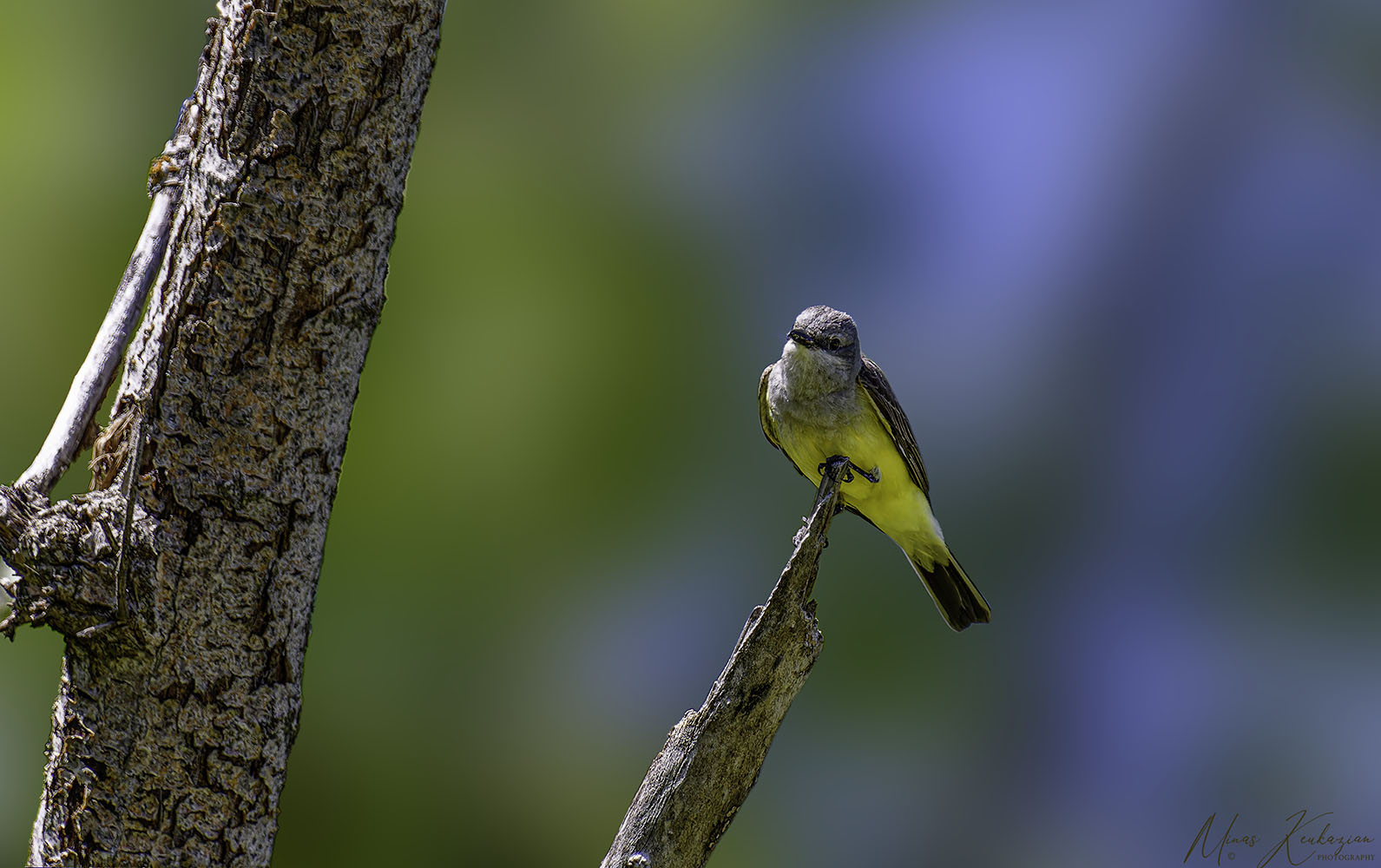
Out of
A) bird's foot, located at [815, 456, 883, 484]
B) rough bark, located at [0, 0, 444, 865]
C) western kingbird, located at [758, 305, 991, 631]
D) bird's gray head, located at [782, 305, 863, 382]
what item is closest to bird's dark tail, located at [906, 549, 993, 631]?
western kingbird, located at [758, 305, 991, 631]

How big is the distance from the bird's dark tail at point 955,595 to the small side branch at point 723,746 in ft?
5.73

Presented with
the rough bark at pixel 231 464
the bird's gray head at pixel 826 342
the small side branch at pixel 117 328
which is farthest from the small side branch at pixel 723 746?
the bird's gray head at pixel 826 342

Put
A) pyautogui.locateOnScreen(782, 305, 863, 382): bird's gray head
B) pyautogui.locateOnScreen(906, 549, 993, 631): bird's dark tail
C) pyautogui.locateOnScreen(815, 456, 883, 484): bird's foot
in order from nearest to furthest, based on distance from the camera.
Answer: pyautogui.locateOnScreen(782, 305, 863, 382): bird's gray head < pyautogui.locateOnScreen(815, 456, 883, 484): bird's foot < pyautogui.locateOnScreen(906, 549, 993, 631): bird's dark tail

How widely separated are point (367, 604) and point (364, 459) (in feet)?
1.90

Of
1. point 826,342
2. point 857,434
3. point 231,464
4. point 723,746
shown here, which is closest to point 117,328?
point 231,464

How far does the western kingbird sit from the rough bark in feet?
5.38

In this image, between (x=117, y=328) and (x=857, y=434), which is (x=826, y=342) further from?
(x=117, y=328)

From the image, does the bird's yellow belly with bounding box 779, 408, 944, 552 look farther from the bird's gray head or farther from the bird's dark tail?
the bird's gray head

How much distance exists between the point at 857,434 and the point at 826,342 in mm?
324

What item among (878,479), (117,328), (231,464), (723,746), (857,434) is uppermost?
(857,434)

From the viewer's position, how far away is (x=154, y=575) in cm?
137

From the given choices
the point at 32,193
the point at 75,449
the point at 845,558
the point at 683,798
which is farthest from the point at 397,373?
the point at 683,798

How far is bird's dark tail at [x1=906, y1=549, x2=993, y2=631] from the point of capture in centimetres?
336

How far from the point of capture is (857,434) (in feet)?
9.82
